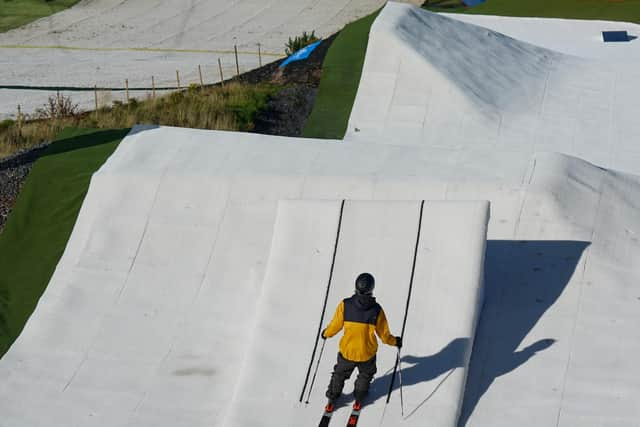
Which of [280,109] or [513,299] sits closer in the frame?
[513,299]

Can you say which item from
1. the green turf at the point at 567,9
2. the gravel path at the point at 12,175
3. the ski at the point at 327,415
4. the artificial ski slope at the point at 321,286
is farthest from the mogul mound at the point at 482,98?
the ski at the point at 327,415

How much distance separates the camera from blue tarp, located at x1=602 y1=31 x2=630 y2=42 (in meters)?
23.6

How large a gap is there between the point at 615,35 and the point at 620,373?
1592 centimetres

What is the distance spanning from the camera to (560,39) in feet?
78.3

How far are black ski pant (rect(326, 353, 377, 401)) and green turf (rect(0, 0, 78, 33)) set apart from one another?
108 feet

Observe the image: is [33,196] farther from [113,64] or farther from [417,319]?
[113,64]

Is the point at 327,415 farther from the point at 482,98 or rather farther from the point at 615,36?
the point at 615,36

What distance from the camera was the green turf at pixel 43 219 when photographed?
12531 mm

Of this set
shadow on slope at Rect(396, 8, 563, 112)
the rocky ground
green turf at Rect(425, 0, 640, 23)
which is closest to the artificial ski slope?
the rocky ground

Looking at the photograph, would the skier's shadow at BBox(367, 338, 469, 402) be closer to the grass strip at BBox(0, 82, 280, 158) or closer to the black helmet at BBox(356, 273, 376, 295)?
the black helmet at BBox(356, 273, 376, 295)

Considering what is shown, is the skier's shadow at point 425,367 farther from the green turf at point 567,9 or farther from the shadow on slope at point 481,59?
the green turf at point 567,9

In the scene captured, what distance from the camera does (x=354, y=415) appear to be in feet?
31.2

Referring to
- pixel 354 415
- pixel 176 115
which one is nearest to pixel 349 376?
pixel 354 415

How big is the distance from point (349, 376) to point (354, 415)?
0.42 metres
